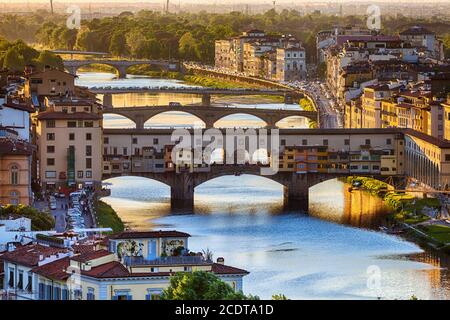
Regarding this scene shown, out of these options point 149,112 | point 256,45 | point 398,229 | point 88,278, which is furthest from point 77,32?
point 88,278

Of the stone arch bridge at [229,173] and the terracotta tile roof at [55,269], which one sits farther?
the stone arch bridge at [229,173]

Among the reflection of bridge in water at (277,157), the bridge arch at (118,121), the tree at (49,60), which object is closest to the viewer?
the reflection of bridge in water at (277,157)

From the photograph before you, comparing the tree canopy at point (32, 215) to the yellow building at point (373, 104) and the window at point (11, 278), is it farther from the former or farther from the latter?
the yellow building at point (373, 104)

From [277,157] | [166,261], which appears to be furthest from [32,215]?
[277,157]

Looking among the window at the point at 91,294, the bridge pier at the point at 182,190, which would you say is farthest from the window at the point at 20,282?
the bridge pier at the point at 182,190
